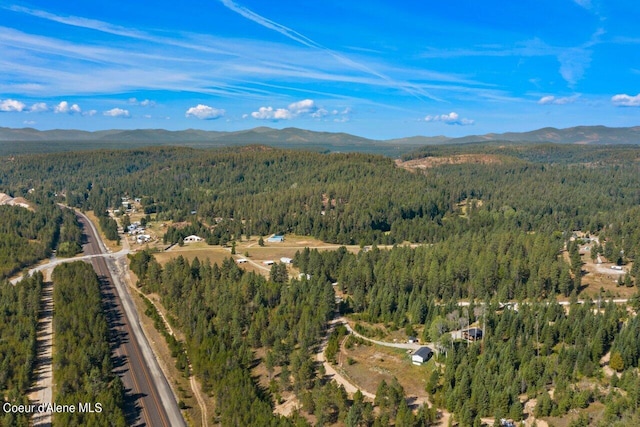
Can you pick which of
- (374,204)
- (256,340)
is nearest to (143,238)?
(374,204)

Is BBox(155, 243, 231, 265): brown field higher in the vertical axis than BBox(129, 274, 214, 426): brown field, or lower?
higher

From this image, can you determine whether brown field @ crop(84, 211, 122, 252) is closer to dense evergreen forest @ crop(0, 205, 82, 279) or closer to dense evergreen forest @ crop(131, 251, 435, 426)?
dense evergreen forest @ crop(0, 205, 82, 279)

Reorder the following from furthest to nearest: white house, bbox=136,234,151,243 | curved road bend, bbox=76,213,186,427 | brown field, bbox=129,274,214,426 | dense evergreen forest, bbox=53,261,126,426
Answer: white house, bbox=136,234,151,243
brown field, bbox=129,274,214,426
curved road bend, bbox=76,213,186,427
dense evergreen forest, bbox=53,261,126,426

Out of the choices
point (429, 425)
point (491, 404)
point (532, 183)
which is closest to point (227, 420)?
point (429, 425)

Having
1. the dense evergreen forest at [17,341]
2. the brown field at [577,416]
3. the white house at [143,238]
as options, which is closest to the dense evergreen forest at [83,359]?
the dense evergreen forest at [17,341]

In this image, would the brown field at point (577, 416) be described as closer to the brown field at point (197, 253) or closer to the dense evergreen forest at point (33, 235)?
the brown field at point (197, 253)

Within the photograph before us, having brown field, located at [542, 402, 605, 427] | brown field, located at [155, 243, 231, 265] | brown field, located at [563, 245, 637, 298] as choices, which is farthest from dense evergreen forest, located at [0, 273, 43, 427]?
brown field, located at [563, 245, 637, 298]

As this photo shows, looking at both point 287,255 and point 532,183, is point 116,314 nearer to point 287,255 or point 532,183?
point 287,255
